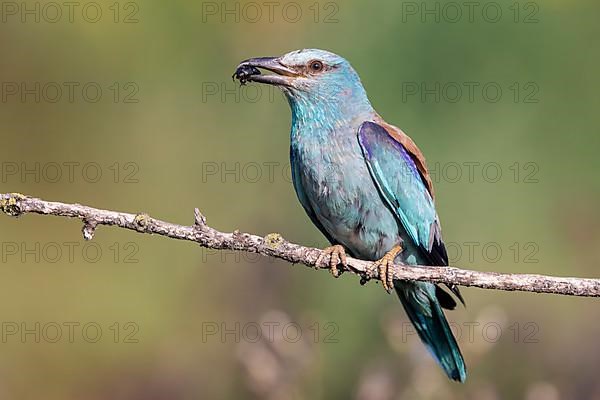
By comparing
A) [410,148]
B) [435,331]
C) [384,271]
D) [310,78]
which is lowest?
[435,331]

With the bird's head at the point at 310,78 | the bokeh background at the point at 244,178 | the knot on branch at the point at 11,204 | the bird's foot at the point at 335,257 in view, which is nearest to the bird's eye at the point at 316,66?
the bird's head at the point at 310,78

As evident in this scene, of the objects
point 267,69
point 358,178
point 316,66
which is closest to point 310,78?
point 316,66

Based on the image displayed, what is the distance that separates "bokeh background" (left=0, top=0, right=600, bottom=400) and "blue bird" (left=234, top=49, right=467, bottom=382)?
497mm

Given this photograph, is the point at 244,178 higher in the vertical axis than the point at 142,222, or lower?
lower

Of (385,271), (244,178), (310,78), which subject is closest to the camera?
(385,271)

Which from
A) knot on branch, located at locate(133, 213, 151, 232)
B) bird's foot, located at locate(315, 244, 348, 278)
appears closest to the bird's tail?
bird's foot, located at locate(315, 244, 348, 278)

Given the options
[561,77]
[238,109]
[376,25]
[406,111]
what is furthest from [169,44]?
[561,77]

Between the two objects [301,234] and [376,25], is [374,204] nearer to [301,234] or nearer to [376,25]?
[301,234]

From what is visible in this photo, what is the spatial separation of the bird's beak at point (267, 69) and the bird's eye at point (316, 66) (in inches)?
3.8

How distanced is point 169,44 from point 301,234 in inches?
112

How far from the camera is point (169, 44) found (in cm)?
900

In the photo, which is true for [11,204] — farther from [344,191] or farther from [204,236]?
[344,191]

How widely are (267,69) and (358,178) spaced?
75cm

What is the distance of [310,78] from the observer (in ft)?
17.7
